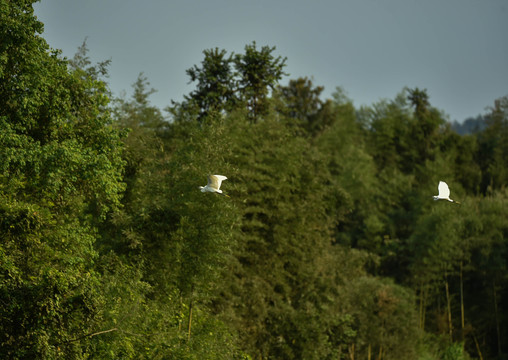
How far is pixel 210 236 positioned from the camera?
16781 millimetres

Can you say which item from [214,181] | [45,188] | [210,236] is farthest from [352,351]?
[45,188]

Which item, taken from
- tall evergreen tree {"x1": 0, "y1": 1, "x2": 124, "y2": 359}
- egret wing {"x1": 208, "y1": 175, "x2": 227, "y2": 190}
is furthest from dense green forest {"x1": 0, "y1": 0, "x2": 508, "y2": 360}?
egret wing {"x1": 208, "y1": 175, "x2": 227, "y2": 190}

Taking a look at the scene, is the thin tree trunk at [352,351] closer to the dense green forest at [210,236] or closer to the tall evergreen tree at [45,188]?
the dense green forest at [210,236]

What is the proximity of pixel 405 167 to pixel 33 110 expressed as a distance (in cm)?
4140

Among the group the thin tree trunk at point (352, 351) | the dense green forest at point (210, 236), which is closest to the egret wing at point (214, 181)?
the dense green forest at point (210, 236)

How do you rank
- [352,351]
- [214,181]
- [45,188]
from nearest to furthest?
[214,181] → [45,188] → [352,351]

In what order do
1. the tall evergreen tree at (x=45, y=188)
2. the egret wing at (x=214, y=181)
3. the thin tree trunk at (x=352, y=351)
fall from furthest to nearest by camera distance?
the thin tree trunk at (x=352, y=351)
the egret wing at (x=214, y=181)
the tall evergreen tree at (x=45, y=188)

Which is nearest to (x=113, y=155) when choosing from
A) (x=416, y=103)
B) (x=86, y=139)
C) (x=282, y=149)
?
(x=86, y=139)

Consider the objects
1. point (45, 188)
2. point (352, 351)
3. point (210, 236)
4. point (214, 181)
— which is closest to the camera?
point (214, 181)

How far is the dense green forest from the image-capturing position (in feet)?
43.4

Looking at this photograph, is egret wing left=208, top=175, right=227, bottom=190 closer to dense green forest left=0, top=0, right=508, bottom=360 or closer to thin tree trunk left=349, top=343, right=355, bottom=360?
dense green forest left=0, top=0, right=508, bottom=360

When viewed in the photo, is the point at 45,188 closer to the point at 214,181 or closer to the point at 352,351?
the point at 214,181

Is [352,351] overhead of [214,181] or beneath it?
beneath

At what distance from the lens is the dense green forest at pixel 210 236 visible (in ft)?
43.4
